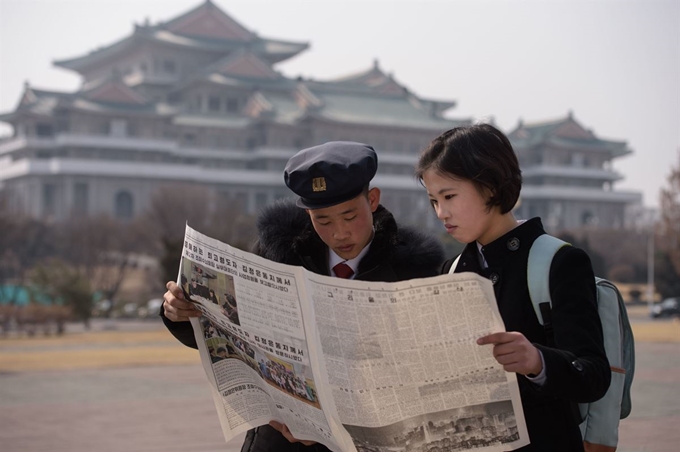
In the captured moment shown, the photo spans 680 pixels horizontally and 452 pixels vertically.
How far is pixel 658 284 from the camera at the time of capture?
3175 centimetres

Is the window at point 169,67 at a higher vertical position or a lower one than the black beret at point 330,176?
lower

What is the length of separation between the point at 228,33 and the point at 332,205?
55.2m

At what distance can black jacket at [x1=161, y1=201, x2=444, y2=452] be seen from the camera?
80.8 inches

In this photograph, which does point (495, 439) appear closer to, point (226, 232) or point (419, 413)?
point (419, 413)

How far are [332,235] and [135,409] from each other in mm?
4923

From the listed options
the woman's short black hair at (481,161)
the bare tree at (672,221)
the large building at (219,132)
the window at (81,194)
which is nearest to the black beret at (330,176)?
the woman's short black hair at (481,161)

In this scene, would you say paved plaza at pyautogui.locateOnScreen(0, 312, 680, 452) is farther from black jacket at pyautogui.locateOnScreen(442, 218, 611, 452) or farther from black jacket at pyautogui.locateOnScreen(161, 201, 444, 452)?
black jacket at pyautogui.locateOnScreen(442, 218, 611, 452)

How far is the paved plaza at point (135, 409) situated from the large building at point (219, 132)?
3240 cm

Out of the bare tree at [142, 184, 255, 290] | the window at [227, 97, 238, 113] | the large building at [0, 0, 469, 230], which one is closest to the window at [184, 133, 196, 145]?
the large building at [0, 0, 469, 230]

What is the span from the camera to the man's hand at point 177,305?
6.48 feet

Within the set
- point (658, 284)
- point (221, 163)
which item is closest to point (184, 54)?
point (221, 163)

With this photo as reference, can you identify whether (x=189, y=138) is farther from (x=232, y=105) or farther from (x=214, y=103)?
(x=232, y=105)

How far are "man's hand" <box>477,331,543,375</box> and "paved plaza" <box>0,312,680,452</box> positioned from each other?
3302 millimetres

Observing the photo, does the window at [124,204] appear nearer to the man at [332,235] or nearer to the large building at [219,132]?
the large building at [219,132]
